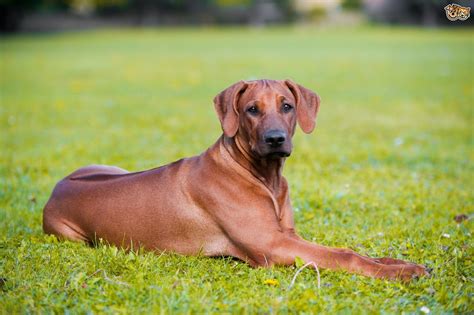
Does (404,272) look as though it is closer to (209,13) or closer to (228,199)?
(228,199)

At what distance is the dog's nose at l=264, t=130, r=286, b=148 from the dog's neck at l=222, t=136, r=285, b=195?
31 cm

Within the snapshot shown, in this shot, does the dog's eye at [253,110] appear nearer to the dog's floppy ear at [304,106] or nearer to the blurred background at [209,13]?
the dog's floppy ear at [304,106]

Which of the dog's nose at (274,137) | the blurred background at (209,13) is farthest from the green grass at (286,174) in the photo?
→ the blurred background at (209,13)

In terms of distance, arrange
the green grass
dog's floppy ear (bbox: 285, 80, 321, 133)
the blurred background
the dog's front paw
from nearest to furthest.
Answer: the green grass < the dog's front paw < dog's floppy ear (bbox: 285, 80, 321, 133) < the blurred background

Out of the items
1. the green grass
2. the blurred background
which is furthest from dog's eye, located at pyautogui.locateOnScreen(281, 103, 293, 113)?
the blurred background

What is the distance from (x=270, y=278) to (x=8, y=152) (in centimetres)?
642

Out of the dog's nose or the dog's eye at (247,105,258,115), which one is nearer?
the dog's nose

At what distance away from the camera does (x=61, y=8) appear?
63.7 m

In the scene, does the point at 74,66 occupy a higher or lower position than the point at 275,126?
lower

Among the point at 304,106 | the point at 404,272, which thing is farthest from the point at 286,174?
the point at 404,272

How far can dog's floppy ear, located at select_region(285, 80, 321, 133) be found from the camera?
529cm

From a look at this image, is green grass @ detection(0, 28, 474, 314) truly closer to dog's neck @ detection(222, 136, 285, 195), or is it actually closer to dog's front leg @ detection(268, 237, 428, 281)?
dog's front leg @ detection(268, 237, 428, 281)

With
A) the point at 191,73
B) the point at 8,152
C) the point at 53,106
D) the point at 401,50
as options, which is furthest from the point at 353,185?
the point at 401,50

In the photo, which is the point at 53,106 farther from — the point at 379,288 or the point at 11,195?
the point at 379,288
